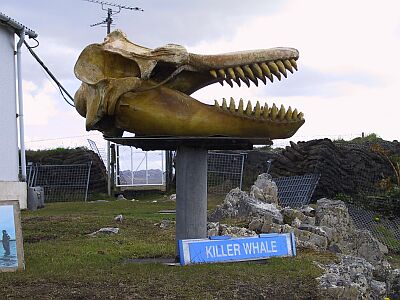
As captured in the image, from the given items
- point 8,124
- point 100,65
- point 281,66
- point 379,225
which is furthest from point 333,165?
point 100,65

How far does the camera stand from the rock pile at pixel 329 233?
6797 mm

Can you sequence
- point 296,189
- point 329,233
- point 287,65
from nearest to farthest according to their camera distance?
point 287,65
point 329,233
point 296,189

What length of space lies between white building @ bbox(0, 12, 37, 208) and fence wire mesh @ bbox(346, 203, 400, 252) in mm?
7781

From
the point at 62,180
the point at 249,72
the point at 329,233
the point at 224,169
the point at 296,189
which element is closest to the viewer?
the point at 249,72

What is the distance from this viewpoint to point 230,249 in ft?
23.7

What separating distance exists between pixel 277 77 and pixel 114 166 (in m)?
18.7

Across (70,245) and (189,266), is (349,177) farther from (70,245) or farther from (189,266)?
(189,266)

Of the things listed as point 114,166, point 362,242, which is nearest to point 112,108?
point 362,242

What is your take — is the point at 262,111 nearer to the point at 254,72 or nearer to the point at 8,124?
the point at 254,72

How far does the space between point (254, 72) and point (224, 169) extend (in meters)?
16.4

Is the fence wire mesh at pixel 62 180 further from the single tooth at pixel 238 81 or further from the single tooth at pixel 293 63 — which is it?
the single tooth at pixel 293 63

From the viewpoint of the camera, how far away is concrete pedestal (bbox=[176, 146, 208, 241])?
7.30m

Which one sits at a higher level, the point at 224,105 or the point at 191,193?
the point at 224,105

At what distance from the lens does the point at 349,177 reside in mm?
19531
